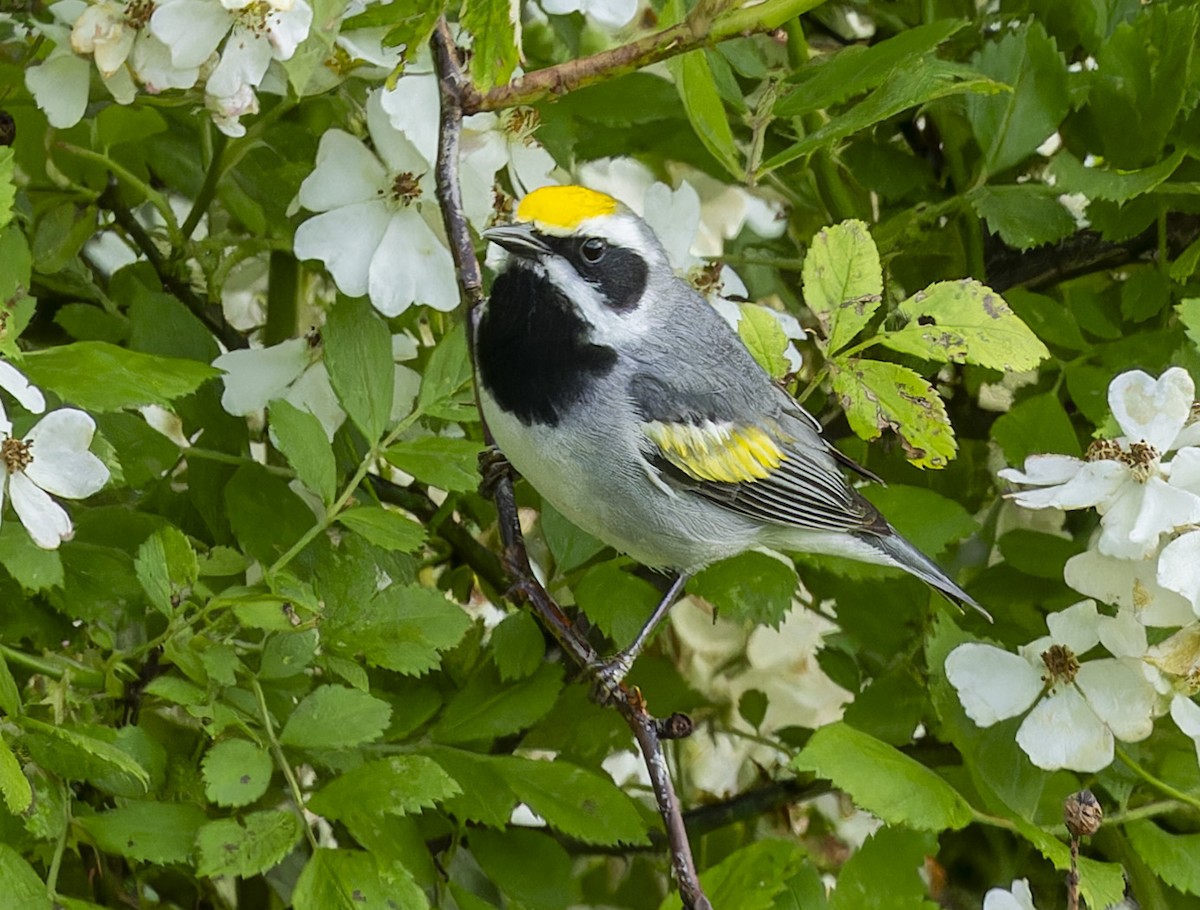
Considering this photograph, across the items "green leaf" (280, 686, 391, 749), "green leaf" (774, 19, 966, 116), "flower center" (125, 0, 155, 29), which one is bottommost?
"green leaf" (280, 686, 391, 749)

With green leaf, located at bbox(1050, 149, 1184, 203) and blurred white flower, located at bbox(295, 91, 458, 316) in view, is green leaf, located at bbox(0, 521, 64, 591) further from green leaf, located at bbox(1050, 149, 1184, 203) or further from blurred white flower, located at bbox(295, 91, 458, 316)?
green leaf, located at bbox(1050, 149, 1184, 203)

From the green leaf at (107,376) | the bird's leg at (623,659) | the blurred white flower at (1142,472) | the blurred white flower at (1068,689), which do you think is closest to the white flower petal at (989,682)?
the blurred white flower at (1068,689)

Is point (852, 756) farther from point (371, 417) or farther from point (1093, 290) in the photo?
point (1093, 290)

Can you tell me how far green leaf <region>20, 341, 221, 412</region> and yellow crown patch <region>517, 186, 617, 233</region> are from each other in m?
0.26

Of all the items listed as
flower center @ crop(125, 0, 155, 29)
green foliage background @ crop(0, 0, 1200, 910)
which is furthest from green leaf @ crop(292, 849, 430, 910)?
flower center @ crop(125, 0, 155, 29)

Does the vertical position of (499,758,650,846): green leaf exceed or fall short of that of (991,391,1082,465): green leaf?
it falls short

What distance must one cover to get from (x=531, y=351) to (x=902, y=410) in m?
0.28

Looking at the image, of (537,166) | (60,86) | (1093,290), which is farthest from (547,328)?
(1093,290)

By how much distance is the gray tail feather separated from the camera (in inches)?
41.6

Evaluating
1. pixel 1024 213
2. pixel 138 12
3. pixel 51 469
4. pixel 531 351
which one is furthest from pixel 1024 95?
pixel 51 469

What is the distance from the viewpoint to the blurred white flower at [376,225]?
1007 millimetres

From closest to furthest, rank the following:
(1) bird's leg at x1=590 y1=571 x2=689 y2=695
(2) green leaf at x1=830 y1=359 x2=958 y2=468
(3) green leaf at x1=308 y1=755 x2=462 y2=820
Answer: (3) green leaf at x1=308 y1=755 x2=462 y2=820, (2) green leaf at x1=830 y1=359 x2=958 y2=468, (1) bird's leg at x1=590 y1=571 x2=689 y2=695

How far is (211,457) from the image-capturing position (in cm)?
101

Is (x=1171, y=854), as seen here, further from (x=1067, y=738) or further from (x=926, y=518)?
(x=926, y=518)
